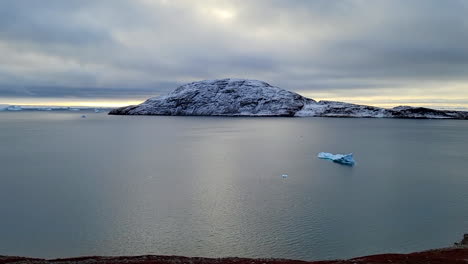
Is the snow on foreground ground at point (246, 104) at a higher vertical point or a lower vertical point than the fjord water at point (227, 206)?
higher

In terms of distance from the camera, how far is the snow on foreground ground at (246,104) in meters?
150

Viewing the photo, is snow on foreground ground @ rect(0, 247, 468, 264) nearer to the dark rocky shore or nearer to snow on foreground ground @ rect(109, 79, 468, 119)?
the dark rocky shore

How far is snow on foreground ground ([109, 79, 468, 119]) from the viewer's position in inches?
5886

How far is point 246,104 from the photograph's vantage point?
156m

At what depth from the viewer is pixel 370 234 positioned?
14258 millimetres

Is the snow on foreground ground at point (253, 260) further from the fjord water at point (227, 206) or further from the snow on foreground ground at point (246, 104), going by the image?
the snow on foreground ground at point (246, 104)

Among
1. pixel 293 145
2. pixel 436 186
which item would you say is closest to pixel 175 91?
pixel 293 145

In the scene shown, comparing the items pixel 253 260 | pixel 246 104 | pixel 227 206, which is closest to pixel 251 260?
pixel 253 260

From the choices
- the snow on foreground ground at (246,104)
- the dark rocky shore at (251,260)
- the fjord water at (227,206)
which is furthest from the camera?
the snow on foreground ground at (246,104)

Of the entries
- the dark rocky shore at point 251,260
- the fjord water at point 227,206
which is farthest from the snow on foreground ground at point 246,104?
the dark rocky shore at point 251,260

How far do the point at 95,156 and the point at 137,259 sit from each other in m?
26.5

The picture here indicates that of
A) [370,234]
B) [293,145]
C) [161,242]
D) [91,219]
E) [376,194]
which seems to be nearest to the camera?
[161,242]

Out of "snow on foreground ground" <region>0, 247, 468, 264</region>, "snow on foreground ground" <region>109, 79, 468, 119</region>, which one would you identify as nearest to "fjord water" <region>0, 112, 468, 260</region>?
"snow on foreground ground" <region>0, 247, 468, 264</region>

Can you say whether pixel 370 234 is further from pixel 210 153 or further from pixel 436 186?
pixel 210 153
